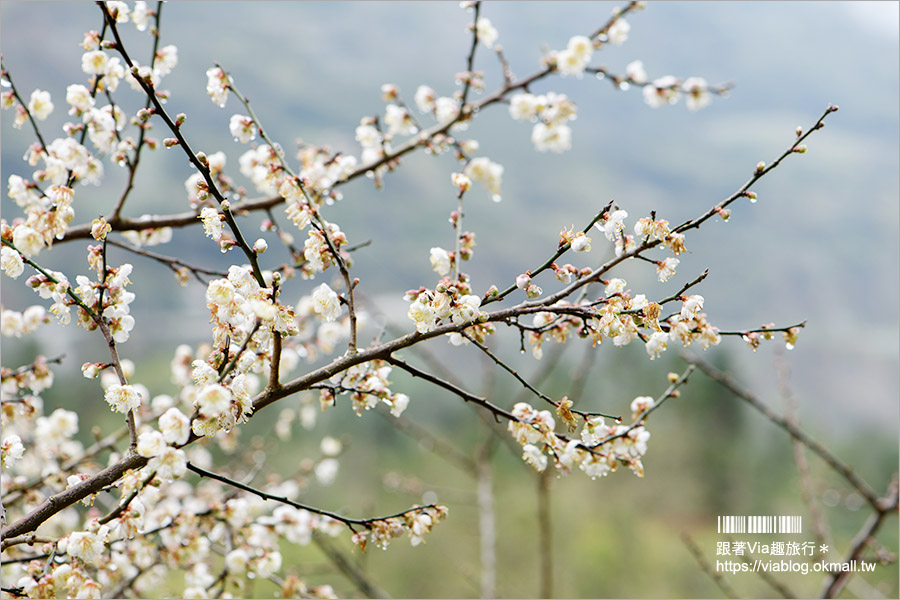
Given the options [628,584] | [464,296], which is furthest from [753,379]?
[464,296]

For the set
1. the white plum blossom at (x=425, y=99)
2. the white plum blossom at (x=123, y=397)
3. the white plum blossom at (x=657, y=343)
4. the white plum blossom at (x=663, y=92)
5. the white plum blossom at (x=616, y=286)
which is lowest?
the white plum blossom at (x=123, y=397)

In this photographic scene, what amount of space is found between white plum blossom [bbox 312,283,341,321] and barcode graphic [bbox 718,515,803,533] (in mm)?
1309

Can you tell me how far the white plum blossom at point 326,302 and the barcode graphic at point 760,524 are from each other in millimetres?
1309

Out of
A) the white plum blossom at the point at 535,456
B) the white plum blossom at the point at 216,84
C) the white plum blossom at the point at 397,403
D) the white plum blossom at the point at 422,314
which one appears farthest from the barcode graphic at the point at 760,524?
the white plum blossom at the point at 216,84

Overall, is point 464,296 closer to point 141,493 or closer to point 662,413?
point 141,493

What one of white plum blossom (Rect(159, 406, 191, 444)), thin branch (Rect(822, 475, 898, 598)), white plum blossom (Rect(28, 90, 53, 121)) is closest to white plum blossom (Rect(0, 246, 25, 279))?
white plum blossom (Rect(159, 406, 191, 444))

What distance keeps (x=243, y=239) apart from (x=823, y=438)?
248 inches

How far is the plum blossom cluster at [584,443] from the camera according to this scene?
0.83 meters

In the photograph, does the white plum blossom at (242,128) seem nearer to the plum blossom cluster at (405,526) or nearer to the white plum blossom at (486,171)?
the white plum blossom at (486,171)

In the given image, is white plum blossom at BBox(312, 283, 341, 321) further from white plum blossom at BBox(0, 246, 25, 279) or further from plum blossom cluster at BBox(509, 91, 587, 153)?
plum blossom cluster at BBox(509, 91, 587, 153)

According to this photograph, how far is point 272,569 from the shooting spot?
115 cm

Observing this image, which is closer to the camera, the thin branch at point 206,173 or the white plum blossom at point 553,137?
the thin branch at point 206,173

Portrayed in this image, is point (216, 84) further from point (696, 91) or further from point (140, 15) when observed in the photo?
point (696, 91)

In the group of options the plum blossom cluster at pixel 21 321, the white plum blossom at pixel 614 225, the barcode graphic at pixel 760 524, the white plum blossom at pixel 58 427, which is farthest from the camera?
the barcode graphic at pixel 760 524
